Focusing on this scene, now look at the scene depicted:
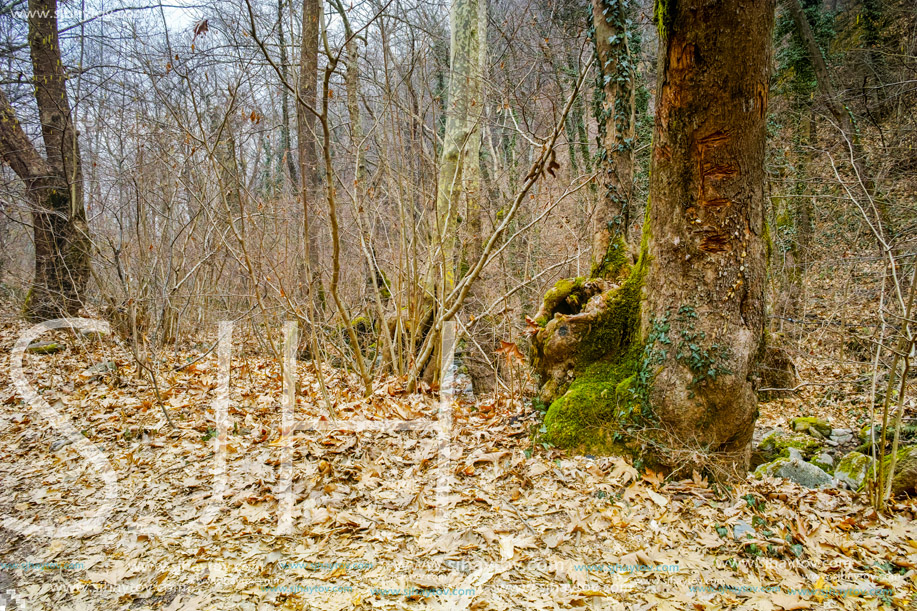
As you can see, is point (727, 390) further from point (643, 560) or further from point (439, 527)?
point (439, 527)

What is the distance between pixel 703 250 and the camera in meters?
3.17

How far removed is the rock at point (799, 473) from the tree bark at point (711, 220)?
736mm

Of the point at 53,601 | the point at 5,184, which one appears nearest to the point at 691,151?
the point at 53,601

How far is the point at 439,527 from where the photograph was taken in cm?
284

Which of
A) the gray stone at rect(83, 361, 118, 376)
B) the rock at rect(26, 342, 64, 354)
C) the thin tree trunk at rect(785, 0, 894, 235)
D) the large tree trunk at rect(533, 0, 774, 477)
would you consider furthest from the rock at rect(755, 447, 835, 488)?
the rock at rect(26, 342, 64, 354)

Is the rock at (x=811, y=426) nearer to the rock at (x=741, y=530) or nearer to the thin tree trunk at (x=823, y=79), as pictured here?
the rock at (x=741, y=530)

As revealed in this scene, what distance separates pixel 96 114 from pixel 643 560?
855 cm

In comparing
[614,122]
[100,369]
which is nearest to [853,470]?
[614,122]

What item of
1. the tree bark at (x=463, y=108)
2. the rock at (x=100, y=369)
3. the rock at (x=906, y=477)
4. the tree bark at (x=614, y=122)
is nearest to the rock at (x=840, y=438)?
the rock at (x=906, y=477)

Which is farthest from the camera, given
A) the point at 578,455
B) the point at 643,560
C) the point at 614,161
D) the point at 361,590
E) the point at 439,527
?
the point at 614,161

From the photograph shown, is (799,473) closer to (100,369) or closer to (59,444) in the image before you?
(59,444)

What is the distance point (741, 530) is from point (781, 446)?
2.69 m

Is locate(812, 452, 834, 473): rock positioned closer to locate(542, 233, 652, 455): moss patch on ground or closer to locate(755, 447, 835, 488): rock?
locate(755, 447, 835, 488): rock

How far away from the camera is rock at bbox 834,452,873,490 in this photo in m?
3.54
